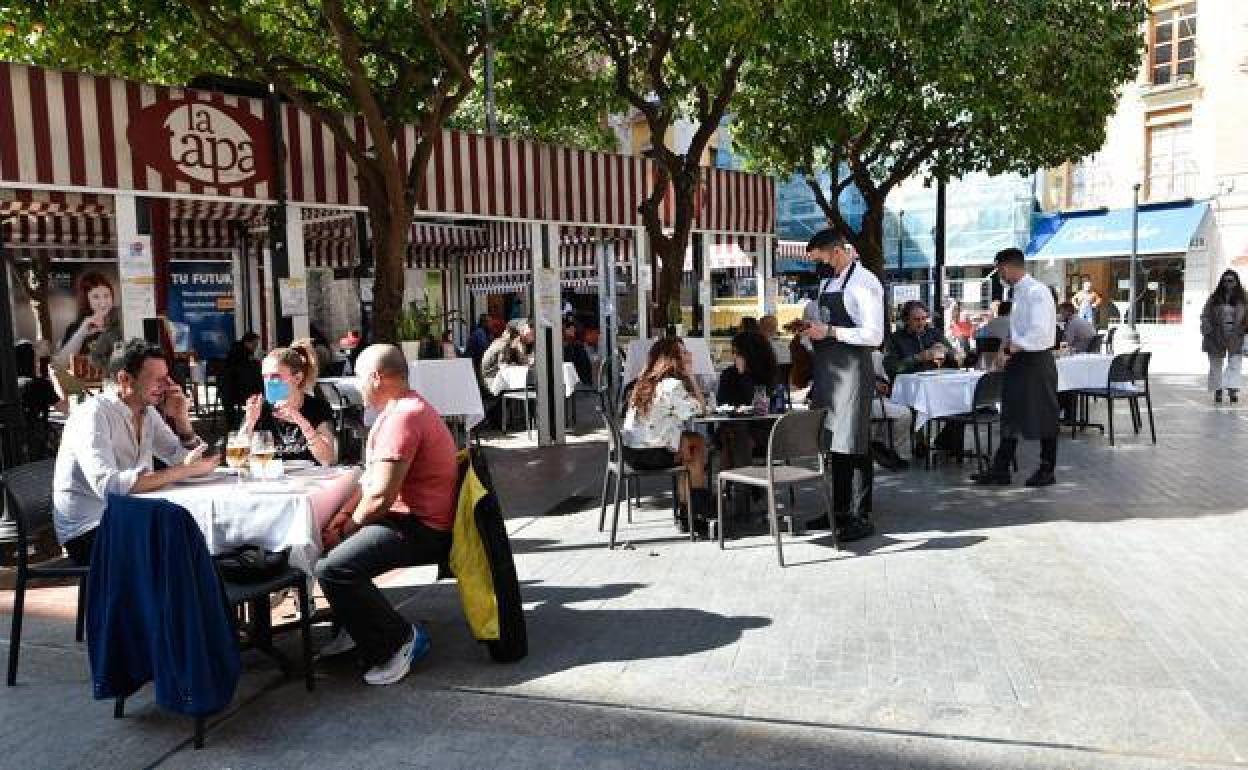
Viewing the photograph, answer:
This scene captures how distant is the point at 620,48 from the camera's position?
11.0 m

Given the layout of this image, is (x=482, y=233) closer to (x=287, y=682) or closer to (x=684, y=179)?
(x=684, y=179)

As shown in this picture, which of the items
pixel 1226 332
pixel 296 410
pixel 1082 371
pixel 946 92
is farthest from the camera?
pixel 946 92

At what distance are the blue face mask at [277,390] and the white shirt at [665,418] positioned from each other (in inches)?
85.0

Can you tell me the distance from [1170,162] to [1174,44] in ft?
10.8

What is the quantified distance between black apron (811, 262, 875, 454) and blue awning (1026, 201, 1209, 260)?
2448 cm

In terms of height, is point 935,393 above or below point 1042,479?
above

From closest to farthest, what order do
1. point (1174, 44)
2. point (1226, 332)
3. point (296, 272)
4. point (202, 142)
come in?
point (202, 142)
point (296, 272)
point (1226, 332)
point (1174, 44)

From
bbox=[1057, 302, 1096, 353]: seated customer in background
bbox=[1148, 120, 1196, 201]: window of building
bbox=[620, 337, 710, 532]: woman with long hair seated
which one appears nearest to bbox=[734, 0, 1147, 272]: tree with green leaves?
bbox=[1057, 302, 1096, 353]: seated customer in background

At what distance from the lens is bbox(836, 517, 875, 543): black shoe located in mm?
6020

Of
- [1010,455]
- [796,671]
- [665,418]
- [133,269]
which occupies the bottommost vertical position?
[796,671]

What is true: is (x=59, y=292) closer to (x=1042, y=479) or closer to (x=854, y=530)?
(x=854, y=530)

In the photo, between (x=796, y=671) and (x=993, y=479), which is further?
(x=993, y=479)

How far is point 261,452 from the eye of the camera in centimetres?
415

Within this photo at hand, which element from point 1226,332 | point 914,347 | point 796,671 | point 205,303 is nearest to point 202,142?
point 796,671
